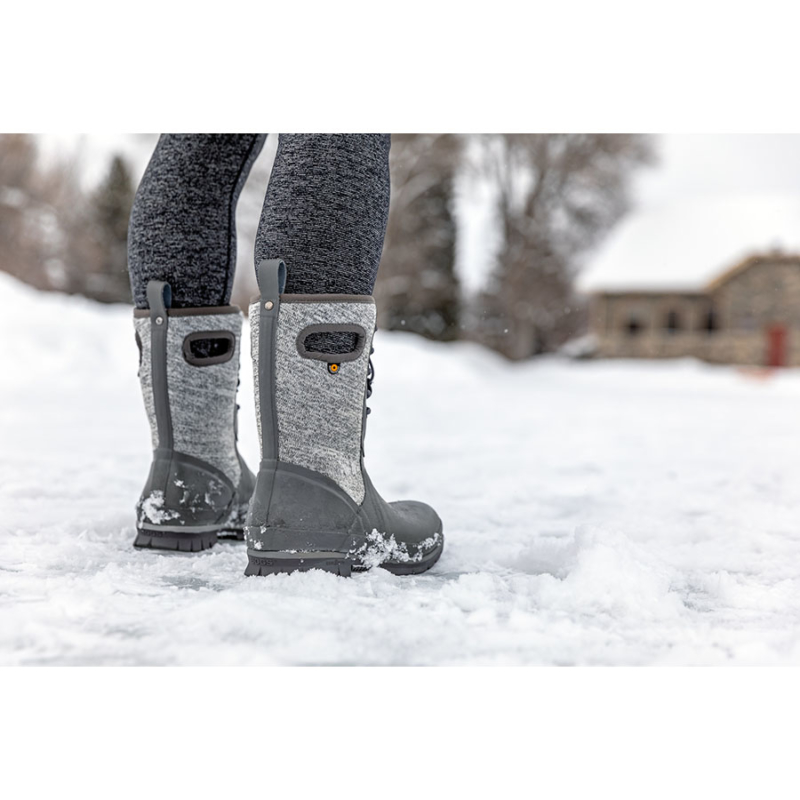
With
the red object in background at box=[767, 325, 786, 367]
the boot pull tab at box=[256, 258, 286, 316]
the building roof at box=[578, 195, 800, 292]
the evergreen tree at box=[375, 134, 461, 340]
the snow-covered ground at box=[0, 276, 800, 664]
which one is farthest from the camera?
the red object in background at box=[767, 325, 786, 367]

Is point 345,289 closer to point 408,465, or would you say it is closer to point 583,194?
point 408,465

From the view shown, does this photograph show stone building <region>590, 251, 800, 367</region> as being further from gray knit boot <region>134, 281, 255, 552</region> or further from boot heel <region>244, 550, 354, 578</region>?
boot heel <region>244, 550, 354, 578</region>

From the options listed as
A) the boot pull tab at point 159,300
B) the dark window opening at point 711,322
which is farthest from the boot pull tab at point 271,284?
the dark window opening at point 711,322

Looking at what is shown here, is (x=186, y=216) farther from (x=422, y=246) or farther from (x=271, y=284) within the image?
(x=422, y=246)

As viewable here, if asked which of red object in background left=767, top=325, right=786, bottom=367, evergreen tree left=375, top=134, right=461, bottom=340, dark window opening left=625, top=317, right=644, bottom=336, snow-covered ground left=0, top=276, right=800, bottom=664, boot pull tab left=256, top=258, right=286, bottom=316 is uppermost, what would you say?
evergreen tree left=375, top=134, right=461, bottom=340

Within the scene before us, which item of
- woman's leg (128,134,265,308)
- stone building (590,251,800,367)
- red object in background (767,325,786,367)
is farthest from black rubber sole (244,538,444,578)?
red object in background (767,325,786,367)

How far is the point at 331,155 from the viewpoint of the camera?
41.6 inches

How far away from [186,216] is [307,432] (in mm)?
459

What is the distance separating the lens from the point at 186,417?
50.8 inches

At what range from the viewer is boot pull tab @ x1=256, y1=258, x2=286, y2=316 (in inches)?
40.6

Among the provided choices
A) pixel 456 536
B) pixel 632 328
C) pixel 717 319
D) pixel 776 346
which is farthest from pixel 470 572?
pixel 717 319

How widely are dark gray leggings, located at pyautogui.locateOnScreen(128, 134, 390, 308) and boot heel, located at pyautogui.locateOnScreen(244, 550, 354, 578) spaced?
36 centimetres

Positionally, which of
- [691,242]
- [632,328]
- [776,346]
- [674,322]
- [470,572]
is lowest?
[470,572]

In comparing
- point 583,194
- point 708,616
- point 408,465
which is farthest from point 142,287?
point 583,194
